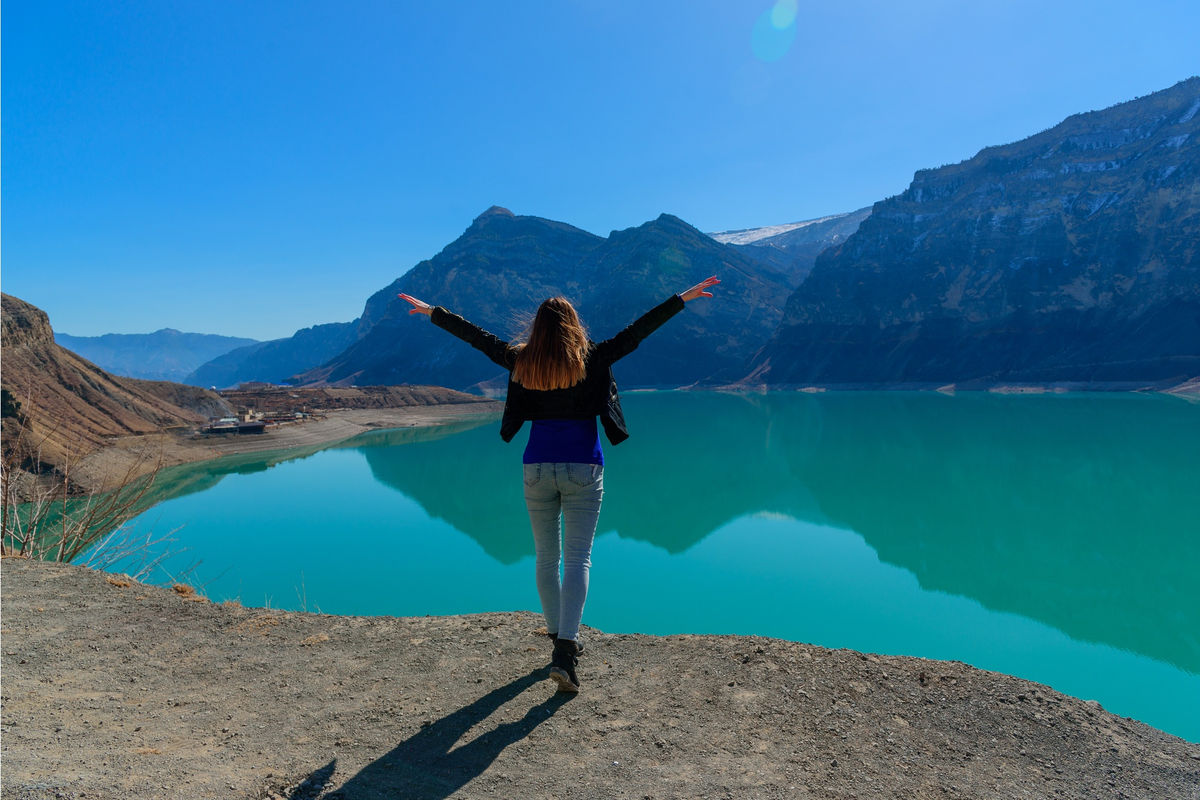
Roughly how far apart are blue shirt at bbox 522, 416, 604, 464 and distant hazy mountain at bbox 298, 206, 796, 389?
11866 cm

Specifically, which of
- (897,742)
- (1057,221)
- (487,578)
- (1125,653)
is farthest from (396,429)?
(1057,221)

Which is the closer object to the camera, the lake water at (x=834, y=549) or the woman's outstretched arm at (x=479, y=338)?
the woman's outstretched arm at (x=479, y=338)

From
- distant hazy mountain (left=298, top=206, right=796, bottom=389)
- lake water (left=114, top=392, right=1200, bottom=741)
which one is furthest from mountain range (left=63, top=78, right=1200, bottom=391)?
lake water (left=114, top=392, right=1200, bottom=741)

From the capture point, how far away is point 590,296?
6176 inches

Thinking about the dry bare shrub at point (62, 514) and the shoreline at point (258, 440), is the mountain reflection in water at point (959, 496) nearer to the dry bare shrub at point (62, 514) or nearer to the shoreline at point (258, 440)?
the shoreline at point (258, 440)

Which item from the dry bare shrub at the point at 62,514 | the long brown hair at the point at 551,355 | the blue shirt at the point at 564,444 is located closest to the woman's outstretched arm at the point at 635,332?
the long brown hair at the point at 551,355

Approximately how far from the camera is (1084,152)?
99375mm

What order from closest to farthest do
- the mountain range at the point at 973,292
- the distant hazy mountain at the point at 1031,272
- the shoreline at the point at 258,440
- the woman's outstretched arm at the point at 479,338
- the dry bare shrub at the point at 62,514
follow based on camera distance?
1. the woman's outstretched arm at the point at 479,338
2. the dry bare shrub at the point at 62,514
3. the shoreline at the point at 258,440
4. the distant hazy mountain at the point at 1031,272
5. the mountain range at the point at 973,292

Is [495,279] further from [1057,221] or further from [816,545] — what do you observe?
[816,545]

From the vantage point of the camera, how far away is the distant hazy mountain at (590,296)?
130 m

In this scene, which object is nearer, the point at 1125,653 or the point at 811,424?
the point at 1125,653

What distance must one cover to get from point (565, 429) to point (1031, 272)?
366 feet

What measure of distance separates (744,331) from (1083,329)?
61.2 meters

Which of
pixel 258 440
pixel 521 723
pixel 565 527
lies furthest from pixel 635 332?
pixel 258 440
